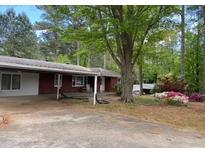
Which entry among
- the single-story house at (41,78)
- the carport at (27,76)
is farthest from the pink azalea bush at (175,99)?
the carport at (27,76)

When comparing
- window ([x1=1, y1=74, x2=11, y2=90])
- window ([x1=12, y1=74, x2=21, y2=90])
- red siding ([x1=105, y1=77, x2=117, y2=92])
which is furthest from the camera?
red siding ([x1=105, y1=77, x2=117, y2=92])

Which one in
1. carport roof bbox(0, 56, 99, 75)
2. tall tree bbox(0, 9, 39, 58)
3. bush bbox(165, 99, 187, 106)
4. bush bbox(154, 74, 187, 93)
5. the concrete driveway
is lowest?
the concrete driveway

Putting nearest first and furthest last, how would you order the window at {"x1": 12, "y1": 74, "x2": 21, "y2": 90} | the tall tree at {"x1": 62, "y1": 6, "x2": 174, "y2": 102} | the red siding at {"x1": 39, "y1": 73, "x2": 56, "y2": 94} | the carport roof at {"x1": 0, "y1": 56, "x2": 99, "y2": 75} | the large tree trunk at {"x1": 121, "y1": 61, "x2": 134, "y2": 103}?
the carport roof at {"x1": 0, "y1": 56, "x2": 99, "y2": 75} < the tall tree at {"x1": 62, "y1": 6, "x2": 174, "y2": 102} < the large tree trunk at {"x1": 121, "y1": 61, "x2": 134, "y2": 103} < the window at {"x1": 12, "y1": 74, "x2": 21, "y2": 90} < the red siding at {"x1": 39, "y1": 73, "x2": 56, "y2": 94}

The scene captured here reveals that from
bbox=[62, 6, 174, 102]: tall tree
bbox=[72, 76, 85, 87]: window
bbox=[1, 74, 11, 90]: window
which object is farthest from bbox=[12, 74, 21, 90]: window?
bbox=[72, 76, 85, 87]: window

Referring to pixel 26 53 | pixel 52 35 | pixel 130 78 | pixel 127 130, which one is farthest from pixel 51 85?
pixel 52 35

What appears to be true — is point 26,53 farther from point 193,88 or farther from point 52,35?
point 193,88

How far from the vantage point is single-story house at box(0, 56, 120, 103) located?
18.7m

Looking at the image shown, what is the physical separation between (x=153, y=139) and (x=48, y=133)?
295 cm

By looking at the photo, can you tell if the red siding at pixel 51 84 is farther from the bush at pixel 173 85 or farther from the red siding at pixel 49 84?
the bush at pixel 173 85

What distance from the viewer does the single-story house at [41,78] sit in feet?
61.4

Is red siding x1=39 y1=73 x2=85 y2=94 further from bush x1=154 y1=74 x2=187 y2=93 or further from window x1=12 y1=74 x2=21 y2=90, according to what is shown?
bush x1=154 y1=74 x2=187 y2=93

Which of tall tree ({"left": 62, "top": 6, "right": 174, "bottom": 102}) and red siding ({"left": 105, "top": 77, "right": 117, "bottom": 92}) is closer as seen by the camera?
tall tree ({"left": 62, "top": 6, "right": 174, "bottom": 102})

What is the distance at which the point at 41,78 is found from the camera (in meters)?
25.0

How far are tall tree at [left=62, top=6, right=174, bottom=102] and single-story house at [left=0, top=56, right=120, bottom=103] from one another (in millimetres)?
2115
